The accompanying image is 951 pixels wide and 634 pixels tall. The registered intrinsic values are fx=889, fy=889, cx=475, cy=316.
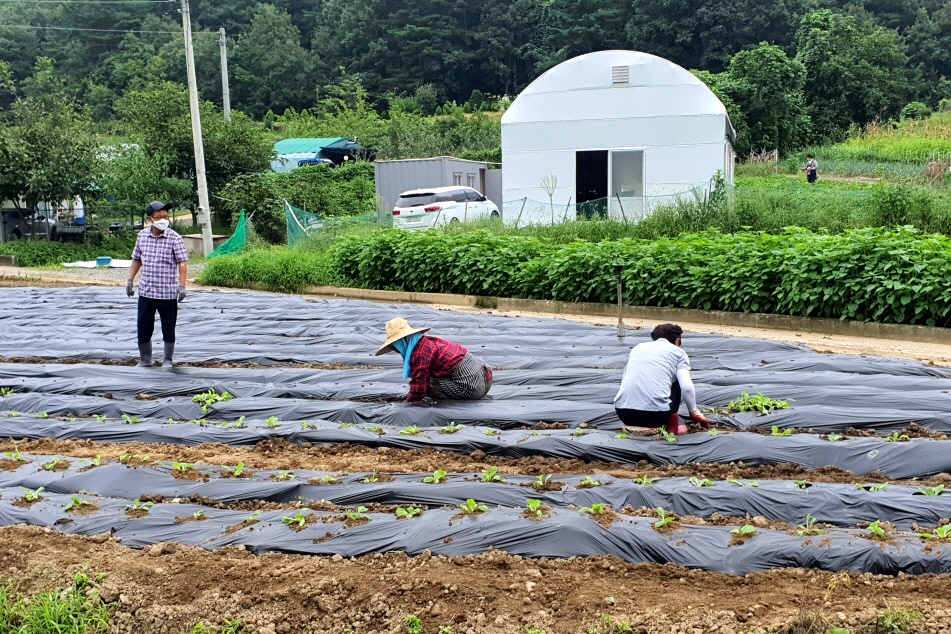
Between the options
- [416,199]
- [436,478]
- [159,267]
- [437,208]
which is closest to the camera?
[436,478]

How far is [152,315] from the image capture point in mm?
8422

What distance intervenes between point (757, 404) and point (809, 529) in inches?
85.3

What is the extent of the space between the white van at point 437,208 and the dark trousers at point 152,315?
1126 cm

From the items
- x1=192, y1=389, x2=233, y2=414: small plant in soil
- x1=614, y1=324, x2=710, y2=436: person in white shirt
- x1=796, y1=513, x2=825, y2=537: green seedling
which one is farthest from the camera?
x1=192, y1=389, x2=233, y2=414: small plant in soil

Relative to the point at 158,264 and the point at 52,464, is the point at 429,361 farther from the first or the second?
the point at 158,264

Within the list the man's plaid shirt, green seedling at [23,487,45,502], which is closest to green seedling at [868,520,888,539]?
green seedling at [23,487,45,502]

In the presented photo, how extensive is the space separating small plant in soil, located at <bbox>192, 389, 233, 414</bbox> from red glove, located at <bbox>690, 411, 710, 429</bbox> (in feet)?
12.3

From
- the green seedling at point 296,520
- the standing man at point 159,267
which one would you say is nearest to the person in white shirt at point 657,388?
the green seedling at point 296,520

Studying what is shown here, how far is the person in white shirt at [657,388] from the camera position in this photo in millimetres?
5703

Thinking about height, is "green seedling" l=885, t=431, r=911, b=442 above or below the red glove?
below

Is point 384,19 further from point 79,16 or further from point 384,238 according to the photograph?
point 384,238

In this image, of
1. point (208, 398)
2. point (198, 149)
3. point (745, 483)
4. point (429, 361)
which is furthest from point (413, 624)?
point (198, 149)

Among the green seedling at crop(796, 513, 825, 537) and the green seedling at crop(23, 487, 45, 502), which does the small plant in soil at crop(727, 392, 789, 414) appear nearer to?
the green seedling at crop(796, 513, 825, 537)

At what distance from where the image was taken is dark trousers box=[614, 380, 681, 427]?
5738 millimetres
